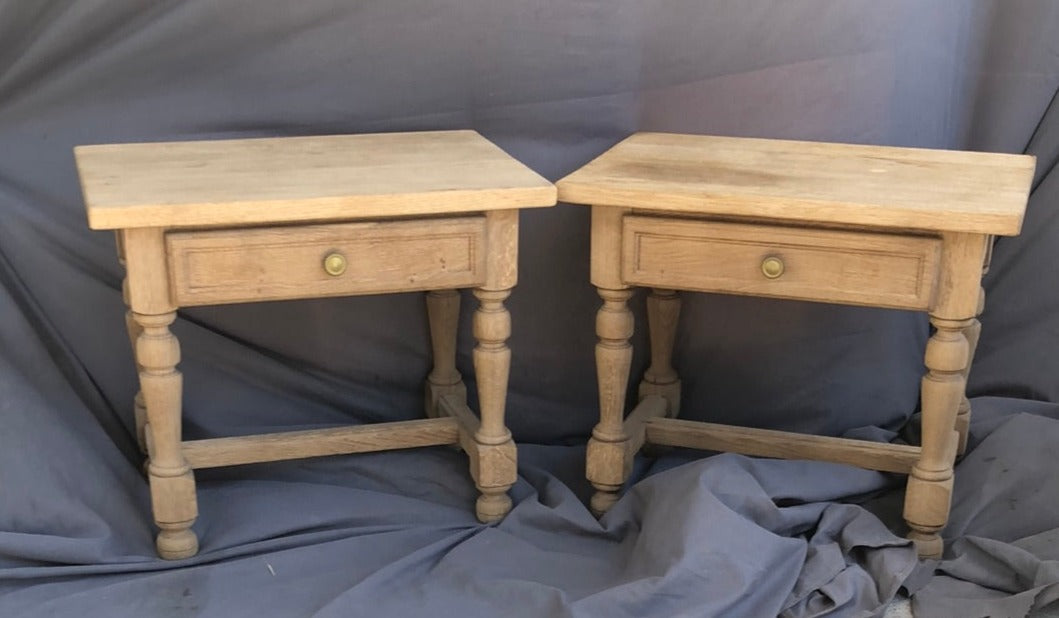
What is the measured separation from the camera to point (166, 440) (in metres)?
1.84

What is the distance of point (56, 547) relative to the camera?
1.86m

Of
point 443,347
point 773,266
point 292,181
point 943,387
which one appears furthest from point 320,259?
point 943,387

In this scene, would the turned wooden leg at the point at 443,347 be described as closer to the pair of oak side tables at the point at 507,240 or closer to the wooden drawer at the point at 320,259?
the pair of oak side tables at the point at 507,240

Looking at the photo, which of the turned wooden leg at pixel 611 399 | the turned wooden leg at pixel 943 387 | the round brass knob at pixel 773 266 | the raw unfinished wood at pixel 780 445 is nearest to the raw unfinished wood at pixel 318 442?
the turned wooden leg at pixel 611 399

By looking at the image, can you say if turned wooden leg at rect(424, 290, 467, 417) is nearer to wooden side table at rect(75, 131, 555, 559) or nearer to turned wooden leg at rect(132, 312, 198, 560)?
wooden side table at rect(75, 131, 555, 559)

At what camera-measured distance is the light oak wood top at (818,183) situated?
1734 millimetres

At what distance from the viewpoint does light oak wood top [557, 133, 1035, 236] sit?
1734mm

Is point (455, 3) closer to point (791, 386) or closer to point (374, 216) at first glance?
point (374, 216)

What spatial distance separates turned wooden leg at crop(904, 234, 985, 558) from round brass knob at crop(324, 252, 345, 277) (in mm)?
887

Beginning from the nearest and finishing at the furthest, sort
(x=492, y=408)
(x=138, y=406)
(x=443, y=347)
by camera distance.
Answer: (x=492, y=408) < (x=138, y=406) < (x=443, y=347)

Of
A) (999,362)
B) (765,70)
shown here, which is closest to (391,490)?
(765,70)

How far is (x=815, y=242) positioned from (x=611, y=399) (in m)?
0.44

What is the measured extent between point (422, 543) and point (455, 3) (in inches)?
37.9

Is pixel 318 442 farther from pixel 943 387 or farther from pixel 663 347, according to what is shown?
pixel 943 387
